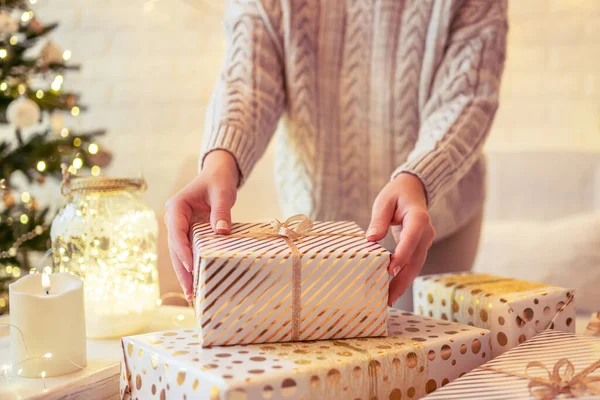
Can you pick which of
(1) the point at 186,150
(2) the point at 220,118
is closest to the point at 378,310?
(2) the point at 220,118

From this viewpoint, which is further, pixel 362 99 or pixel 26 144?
pixel 26 144

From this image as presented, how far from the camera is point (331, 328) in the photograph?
64 centimetres

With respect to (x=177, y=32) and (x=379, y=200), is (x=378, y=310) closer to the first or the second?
(x=379, y=200)

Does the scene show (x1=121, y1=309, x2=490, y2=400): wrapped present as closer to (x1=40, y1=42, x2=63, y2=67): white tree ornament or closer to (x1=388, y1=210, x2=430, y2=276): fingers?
(x1=388, y1=210, x2=430, y2=276): fingers

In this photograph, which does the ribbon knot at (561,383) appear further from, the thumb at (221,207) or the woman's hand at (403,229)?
the thumb at (221,207)

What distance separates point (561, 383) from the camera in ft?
1.76

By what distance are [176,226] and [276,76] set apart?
461 mm

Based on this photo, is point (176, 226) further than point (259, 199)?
No

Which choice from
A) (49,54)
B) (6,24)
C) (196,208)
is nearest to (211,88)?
(49,54)

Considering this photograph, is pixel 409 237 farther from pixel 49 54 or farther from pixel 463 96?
pixel 49 54

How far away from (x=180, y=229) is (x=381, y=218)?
0.76 ft

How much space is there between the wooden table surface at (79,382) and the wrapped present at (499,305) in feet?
1.31

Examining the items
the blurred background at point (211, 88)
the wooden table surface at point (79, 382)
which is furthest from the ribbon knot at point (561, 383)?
the blurred background at point (211, 88)

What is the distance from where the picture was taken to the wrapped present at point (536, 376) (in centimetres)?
53
